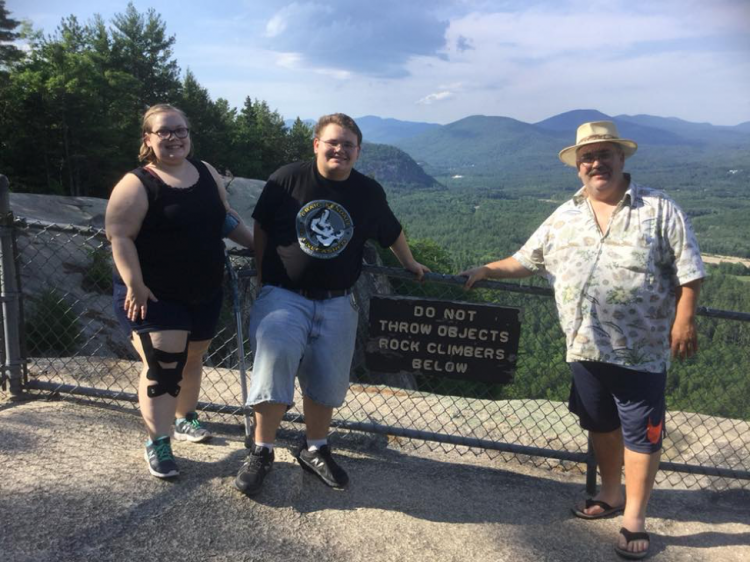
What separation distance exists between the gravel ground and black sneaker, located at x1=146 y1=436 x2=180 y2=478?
6cm

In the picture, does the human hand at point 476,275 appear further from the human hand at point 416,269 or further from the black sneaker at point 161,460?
the black sneaker at point 161,460

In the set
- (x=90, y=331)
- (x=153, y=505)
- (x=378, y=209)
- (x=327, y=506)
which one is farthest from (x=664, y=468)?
(x=90, y=331)

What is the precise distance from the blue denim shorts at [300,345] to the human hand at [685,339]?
1.60 metres

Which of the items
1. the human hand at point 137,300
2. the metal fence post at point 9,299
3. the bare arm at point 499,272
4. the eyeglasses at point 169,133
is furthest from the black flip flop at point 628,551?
the metal fence post at point 9,299

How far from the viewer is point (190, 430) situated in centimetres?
372

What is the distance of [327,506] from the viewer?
316 centimetres

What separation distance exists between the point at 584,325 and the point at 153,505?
228 centimetres

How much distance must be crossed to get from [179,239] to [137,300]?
0.35 m

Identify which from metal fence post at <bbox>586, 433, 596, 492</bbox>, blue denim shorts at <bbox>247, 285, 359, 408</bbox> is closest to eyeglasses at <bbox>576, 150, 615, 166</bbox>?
blue denim shorts at <bbox>247, 285, 359, 408</bbox>

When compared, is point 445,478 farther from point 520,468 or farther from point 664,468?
point 664,468

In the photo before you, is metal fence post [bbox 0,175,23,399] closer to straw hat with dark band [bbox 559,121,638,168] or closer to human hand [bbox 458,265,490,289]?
human hand [bbox 458,265,490,289]

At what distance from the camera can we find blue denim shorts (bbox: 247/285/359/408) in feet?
9.86

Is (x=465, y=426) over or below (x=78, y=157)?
below

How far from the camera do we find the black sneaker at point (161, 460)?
3145 millimetres
